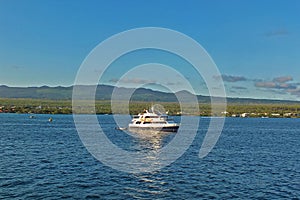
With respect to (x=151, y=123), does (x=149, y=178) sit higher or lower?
lower

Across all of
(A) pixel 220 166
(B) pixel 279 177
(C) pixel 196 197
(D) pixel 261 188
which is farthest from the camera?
(A) pixel 220 166

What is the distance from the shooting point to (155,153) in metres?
57.7

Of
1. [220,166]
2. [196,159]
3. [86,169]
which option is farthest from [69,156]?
[220,166]

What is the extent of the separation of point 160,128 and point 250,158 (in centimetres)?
5280

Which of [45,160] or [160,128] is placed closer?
[45,160]

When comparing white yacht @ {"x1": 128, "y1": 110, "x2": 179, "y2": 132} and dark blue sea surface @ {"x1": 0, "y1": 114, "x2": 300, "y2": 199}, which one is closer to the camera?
dark blue sea surface @ {"x1": 0, "y1": 114, "x2": 300, "y2": 199}

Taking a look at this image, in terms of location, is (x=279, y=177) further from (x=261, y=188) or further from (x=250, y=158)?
(x=250, y=158)

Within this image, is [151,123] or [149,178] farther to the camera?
[151,123]

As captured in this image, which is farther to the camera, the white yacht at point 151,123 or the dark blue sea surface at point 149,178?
the white yacht at point 151,123

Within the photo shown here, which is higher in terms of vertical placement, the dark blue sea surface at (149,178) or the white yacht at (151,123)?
the white yacht at (151,123)

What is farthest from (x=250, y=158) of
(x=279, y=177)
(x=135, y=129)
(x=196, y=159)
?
(x=135, y=129)

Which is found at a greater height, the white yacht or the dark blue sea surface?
the white yacht

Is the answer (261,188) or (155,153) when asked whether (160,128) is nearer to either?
(155,153)

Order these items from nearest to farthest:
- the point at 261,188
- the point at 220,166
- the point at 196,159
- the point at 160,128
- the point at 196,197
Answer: the point at 196,197
the point at 261,188
the point at 220,166
the point at 196,159
the point at 160,128
